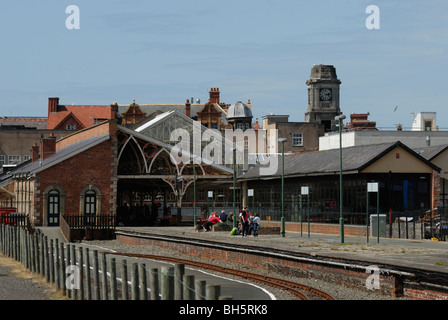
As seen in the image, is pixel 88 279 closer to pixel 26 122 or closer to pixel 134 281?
pixel 134 281

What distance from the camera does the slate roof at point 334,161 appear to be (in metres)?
45.5

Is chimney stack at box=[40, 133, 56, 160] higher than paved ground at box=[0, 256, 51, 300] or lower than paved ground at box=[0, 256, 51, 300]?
higher

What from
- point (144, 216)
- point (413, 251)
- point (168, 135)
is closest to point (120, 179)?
point (144, 216)

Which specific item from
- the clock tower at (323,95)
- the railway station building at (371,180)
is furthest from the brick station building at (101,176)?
the clock tower at (323,95)

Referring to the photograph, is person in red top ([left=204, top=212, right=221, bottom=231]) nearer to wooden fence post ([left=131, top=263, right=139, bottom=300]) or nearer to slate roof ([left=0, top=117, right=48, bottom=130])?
wooden fence post ([left=131, top=263, right=139, bottom=300])

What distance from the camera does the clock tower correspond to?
114 m

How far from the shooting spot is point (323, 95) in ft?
378

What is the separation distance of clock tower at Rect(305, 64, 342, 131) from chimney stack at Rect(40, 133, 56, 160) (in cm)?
4792

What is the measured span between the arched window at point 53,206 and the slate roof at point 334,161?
14332 mm

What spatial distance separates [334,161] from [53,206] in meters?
22.2

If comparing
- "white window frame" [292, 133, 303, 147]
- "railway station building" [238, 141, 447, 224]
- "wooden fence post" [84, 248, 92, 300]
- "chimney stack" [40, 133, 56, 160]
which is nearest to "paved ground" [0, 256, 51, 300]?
"wooden fence post" [84, 248, 92, 300]

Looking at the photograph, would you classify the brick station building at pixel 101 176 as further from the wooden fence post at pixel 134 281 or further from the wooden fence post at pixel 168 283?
the wooden fence post at pixel 168 283

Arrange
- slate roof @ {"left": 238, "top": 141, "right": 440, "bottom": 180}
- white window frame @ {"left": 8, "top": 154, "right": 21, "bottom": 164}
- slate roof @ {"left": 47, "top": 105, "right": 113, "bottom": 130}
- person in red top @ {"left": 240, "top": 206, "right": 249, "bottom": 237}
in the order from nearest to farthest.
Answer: person in red top @ {"left": 240, "top": 206, "right": 249, "bottom": 237} → slate roof @ {"left": 238, "top": 141, "right": 440, "bottom": 180} → white window frame @ {"left": 8, "top": 154, "right": 21, "bottom": 164} → slate roof @ {"left": 47, "top": 105, "right": 113, "bottom": 130}

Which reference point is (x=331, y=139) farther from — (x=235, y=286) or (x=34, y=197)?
(x=235, y=286)
